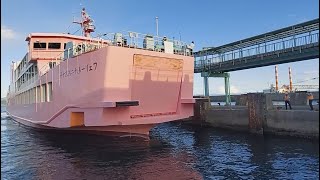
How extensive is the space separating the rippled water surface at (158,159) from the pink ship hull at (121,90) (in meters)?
1.34

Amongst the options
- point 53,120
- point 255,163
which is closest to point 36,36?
point 53,120

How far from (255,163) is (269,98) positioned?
32.1 feet

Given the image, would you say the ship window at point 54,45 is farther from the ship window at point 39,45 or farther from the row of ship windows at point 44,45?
the ship window at point 39,45

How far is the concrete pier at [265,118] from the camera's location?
56.2ft

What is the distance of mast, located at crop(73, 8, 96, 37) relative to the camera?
2551 cm

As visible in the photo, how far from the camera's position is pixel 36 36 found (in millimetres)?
22312

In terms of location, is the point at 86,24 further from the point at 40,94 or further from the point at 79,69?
the point at 79,69

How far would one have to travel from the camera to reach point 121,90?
1499cm

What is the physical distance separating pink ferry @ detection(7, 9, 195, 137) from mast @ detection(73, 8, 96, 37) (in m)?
7.51

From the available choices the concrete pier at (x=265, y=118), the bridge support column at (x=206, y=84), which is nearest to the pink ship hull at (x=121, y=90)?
the concrete pier at (x=265, y=118)

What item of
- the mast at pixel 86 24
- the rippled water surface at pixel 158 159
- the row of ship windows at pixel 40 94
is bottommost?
the rippled water surface at pixel 158 159

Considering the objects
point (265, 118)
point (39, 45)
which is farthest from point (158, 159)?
point (39, 45)

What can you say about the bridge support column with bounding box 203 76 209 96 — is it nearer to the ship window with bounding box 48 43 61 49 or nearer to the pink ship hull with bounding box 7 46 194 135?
the pink ship hull with bounding box 7 46 194 135

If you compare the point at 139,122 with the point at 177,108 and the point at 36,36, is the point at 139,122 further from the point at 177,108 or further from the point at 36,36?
the point at 36,36
